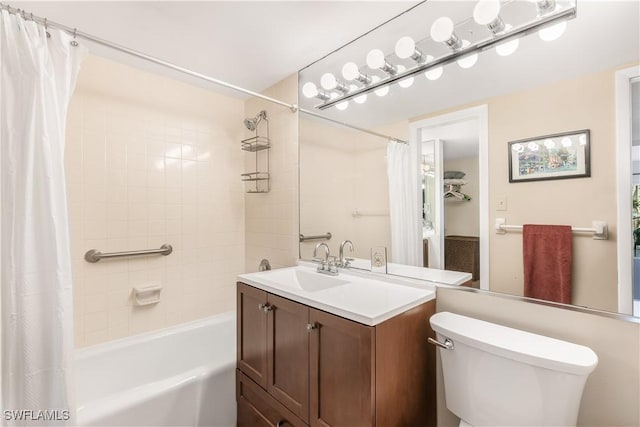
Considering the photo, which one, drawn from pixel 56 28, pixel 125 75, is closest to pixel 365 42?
pixel 56 28

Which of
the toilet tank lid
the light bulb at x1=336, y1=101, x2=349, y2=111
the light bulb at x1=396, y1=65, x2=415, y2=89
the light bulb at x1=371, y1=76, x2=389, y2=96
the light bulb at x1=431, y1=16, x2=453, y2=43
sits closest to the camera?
the toilet tank lid

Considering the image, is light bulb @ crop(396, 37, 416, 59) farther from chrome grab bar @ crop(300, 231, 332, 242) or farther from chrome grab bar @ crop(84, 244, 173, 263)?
chrome grab bar @ crop(84, 244, 173, 263)

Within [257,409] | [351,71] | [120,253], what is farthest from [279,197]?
[257,409]

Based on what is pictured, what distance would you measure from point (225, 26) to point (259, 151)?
3.36 feet

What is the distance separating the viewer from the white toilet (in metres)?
0.86

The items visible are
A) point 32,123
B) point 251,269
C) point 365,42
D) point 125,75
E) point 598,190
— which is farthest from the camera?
point 251,269

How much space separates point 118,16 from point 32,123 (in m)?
0.74

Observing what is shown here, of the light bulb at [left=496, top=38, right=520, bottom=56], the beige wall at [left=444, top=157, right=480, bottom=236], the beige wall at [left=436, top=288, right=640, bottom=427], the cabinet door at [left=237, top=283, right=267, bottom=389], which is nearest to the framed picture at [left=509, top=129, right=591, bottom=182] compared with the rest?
the beige wall at [left=444, top=157, right=480, bottom=236]

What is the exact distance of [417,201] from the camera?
150 cm

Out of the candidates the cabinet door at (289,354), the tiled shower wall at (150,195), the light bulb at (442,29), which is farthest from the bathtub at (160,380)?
the light bulb at (442,29)

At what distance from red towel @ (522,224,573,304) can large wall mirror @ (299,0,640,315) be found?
22 mm

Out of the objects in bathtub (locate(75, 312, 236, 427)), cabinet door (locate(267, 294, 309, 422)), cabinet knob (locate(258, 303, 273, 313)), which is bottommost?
bathtub (locate(75, 312, 236, 427))

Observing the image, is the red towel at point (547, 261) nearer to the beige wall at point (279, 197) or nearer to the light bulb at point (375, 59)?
the light bulb at point (375, 59)

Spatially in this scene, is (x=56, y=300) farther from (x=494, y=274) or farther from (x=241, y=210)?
(x=494, y=274)
